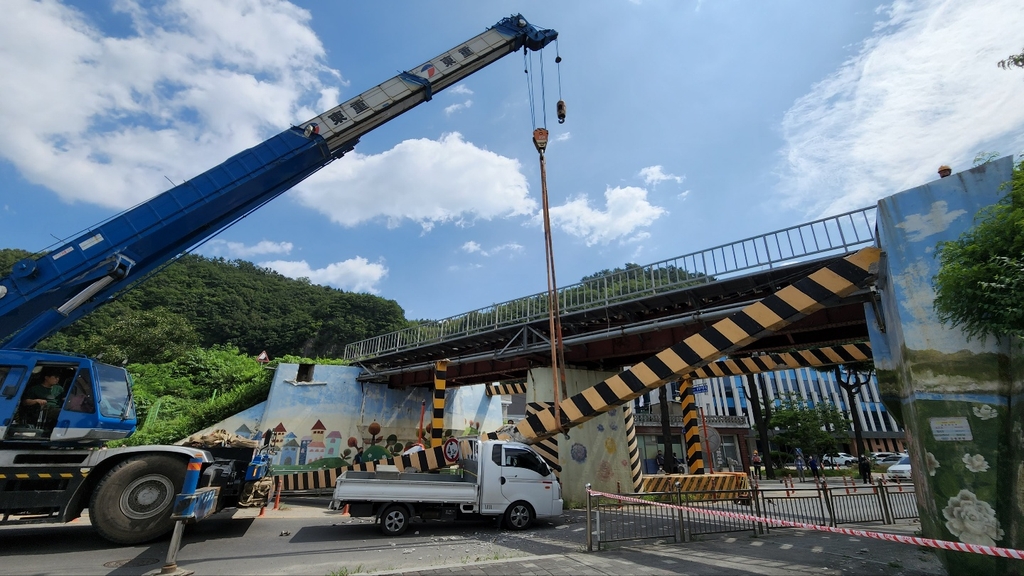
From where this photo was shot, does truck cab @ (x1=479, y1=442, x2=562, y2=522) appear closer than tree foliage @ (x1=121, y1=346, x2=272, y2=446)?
Yes

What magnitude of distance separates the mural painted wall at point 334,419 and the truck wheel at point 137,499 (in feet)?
42.7

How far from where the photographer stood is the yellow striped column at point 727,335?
28.5 ft

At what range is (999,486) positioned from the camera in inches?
226

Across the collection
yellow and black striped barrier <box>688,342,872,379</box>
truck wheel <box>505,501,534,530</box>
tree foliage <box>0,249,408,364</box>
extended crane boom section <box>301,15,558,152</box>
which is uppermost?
tree foliage <box>0,249,408,364</box>

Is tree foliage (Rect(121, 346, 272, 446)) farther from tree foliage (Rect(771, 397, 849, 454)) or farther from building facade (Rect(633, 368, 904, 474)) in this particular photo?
tree foliage (Rect(771, 397, 849, 454))

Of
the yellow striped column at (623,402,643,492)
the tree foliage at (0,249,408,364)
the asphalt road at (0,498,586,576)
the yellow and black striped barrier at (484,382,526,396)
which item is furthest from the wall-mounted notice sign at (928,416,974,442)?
the tree foliage at (0,249,408,364)

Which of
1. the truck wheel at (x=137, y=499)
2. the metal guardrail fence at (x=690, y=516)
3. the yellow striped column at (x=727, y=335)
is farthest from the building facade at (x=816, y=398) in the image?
the truck wheel at (x=137, y=499)

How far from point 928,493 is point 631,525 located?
5113 millimetres

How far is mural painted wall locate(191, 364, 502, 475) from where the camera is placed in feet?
72.8

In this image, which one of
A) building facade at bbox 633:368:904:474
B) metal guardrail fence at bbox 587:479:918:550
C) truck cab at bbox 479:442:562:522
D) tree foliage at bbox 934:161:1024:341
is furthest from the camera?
building facade at bbox 633:368:904:474

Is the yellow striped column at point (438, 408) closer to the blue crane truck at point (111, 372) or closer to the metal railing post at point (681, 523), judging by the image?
the blue crane truck at point (111, 372)

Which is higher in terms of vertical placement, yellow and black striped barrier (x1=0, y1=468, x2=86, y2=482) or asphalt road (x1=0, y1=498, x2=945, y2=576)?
yellow and black striped barrier (x1=0, y1=468, x2=86, y2=482)

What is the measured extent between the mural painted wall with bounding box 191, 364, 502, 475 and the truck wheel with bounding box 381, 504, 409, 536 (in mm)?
12264

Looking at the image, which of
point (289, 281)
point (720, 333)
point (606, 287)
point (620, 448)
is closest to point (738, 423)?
point (620, 448)
